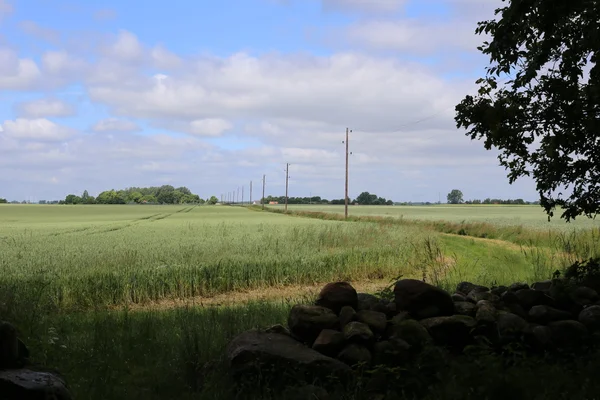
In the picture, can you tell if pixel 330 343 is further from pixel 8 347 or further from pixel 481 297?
pixel 8 347

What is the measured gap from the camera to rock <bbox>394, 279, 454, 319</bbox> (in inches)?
268

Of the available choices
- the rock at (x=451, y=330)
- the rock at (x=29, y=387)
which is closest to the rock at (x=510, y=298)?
the rock at (x=451, y=330)

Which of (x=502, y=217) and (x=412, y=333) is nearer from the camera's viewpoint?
(x=412, y=333)

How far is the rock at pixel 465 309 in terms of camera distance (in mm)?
6977

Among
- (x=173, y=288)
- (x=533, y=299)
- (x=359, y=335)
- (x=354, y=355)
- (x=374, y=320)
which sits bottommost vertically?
(x=173, y=288)

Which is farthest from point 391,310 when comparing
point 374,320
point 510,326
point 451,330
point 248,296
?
point 248,296

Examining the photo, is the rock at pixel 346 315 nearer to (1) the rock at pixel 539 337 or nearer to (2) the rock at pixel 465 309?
(2) the rock at pixel 465 309

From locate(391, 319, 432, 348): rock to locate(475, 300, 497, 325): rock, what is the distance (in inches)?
33.2

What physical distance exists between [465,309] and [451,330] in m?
0.77

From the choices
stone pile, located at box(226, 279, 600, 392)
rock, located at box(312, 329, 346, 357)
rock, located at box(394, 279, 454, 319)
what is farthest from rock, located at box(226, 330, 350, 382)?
rock, located at box(394, 279, 454, 319)

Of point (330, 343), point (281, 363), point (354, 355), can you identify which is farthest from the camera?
point (330, 343)

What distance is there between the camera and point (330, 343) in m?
6.16

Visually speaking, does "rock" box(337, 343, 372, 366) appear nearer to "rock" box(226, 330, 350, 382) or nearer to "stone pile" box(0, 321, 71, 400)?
"rock" box(226, 330, 350, 382)

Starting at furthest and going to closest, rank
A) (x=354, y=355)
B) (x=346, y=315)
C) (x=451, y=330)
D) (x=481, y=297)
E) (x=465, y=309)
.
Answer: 1. (x=481, y=297)
2. (x=465, y=309)
3. (x=346, y=315)
4. (x=451, y=330)
5. (x=354, y=355)
